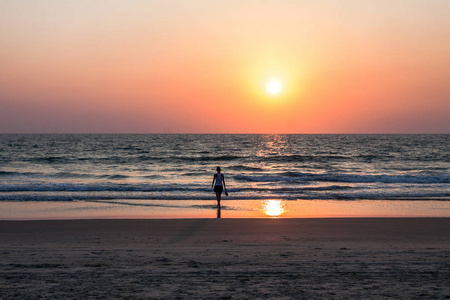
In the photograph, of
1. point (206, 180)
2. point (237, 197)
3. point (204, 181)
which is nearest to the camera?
point (237, 197)

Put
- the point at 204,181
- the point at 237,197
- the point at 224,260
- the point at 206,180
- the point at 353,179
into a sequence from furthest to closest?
the point at 206,180
the point at 353,179
the point at 204,181
the point at 237,197
the point at 224,260

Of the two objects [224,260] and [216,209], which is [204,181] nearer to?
[216,209]

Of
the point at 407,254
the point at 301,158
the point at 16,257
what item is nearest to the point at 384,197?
the point at 407,254

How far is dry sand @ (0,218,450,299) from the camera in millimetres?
6281

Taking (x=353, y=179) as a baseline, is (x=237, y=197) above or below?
below

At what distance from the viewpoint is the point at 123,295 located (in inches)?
238

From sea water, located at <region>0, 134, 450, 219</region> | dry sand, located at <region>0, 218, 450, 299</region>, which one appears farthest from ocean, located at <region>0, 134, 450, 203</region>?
dry sand, located at <region>0, 218, 450, 299</region>

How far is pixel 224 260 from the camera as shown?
8117 mm

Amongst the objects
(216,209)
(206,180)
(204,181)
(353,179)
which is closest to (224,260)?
(216,209)

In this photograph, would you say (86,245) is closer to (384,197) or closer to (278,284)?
(278,284)

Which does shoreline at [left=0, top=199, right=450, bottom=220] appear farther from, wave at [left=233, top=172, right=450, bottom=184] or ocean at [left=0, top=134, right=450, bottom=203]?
wave at [left=233, top=172, right=450, bottom=184]

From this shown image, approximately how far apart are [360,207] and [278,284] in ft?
39.6

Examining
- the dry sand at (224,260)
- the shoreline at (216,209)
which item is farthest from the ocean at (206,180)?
the dry sand at (224,260)

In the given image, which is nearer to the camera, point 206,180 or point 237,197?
point 237,197
